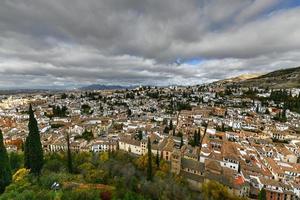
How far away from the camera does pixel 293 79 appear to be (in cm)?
18725

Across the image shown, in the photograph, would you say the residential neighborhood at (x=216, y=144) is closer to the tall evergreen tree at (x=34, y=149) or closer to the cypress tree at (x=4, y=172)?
the tall evergreen tree at (x=34, y=149)

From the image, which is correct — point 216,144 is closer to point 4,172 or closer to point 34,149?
point 34,149

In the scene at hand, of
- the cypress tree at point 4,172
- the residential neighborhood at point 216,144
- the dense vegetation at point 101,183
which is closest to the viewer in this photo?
the dense vegetation at point 101,183

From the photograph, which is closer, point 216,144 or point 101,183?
point 101,183

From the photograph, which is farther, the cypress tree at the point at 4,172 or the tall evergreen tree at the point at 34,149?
the tall evergreen tree at the point at 34,149

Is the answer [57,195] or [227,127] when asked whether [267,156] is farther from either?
[57,195]

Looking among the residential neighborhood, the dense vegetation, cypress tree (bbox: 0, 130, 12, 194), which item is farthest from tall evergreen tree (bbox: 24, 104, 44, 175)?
the residential neighborhood

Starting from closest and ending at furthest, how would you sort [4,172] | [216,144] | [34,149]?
[4,172] → [34,149] → [216,144]

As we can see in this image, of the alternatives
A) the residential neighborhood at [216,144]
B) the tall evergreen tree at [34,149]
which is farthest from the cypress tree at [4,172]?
the residential neighborhood at [216,144]

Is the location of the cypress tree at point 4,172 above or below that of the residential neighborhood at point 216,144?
above

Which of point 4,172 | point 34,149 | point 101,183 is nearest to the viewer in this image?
point 4,172

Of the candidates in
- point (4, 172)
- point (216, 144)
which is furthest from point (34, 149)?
point (216, 144)

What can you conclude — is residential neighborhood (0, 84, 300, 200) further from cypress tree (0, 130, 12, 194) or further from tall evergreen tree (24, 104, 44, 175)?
cypress tree (0, 130, 12, 194)

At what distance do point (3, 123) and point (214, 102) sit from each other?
100 m
